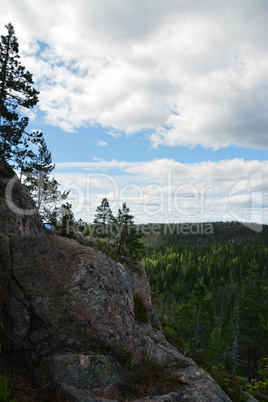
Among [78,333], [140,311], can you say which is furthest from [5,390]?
[140,311]

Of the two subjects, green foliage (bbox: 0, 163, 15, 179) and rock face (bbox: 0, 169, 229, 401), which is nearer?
rock face (bbox: 0, 169, 229, 401)

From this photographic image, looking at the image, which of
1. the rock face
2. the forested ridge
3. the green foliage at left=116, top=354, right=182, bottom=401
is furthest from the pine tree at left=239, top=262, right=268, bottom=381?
the green foliage at left=116, top=354, right=182, bottom=401

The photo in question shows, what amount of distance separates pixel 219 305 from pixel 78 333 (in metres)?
115

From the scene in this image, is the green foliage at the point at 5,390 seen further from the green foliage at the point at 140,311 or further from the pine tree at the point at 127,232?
the pine tree at the point at 127,232

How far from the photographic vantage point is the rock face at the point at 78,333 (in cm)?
714

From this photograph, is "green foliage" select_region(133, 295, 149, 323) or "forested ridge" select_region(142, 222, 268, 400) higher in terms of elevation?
"green foliage" select_region(133, 295, 149, 323)

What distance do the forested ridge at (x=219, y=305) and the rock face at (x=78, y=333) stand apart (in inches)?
418

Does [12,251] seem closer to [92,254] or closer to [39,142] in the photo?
[92,254]

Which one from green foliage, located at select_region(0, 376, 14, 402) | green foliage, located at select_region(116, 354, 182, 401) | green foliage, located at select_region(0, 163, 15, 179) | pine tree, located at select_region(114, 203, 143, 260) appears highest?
green foliage, located at select_region(0, 163, 15, 179)

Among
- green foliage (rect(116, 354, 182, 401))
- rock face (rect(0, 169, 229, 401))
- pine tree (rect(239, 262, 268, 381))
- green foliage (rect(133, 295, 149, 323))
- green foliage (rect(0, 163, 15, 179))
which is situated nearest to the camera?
rock face (rect(0, 169, 229, 401))

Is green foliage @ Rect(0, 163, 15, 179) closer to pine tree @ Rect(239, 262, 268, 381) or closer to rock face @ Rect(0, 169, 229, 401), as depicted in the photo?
rock face @ Rect(0, 169, 229, 401)

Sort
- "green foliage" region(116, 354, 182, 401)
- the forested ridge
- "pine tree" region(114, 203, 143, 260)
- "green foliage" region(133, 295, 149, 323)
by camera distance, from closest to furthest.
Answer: "green foliage" region(116, 354, 182, 401)
"green foliage" region(133, 295, 149, 323)
"pine tree" region(114, 203, 143, 260)
the forested ridge

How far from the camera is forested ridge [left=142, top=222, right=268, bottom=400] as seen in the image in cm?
3572

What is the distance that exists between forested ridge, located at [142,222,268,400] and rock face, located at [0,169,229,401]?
34.9 feet
